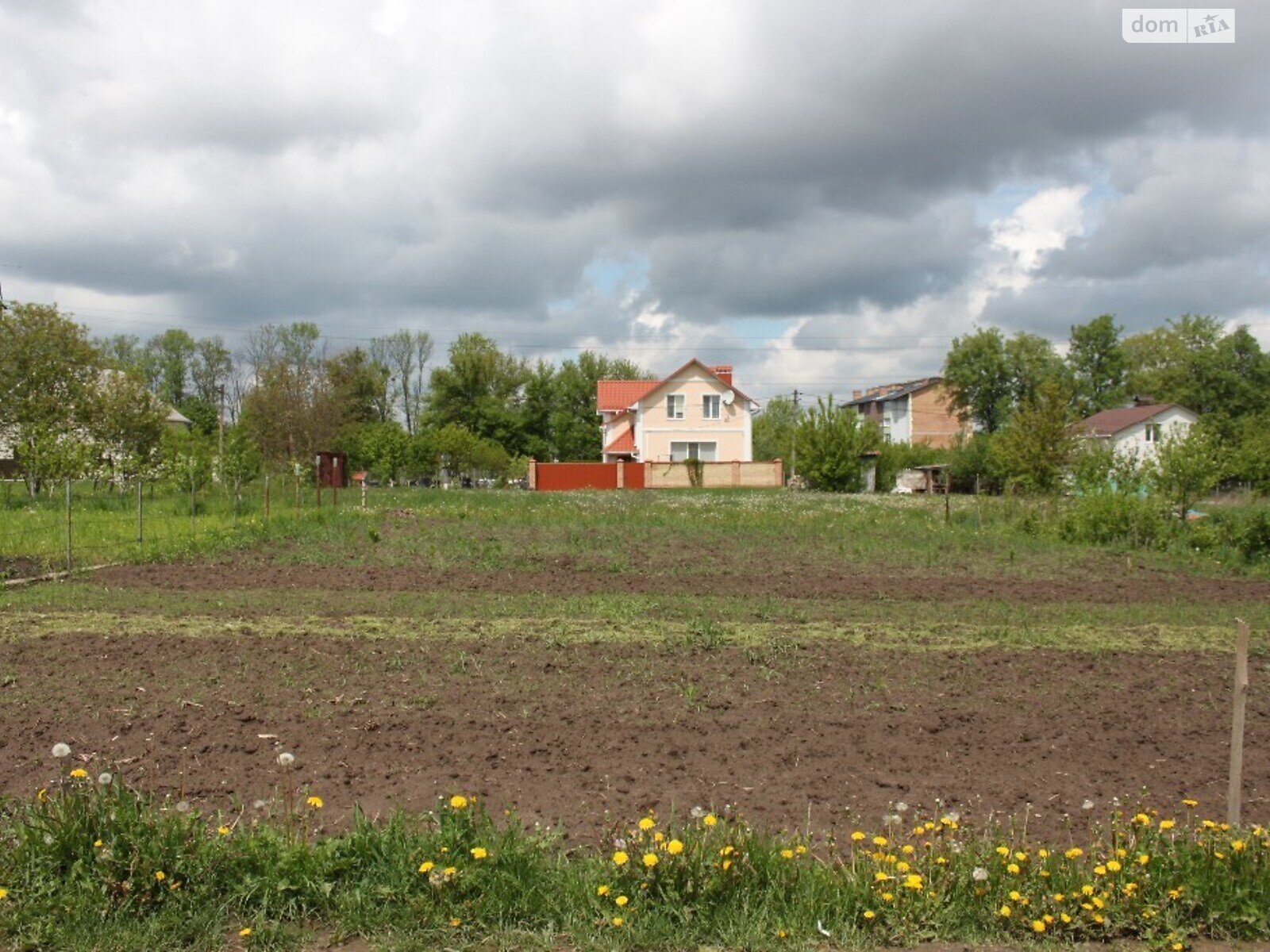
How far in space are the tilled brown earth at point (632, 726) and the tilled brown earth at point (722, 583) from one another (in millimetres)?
4755

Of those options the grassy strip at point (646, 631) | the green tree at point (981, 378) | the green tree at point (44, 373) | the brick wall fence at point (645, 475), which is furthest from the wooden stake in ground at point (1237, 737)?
the green tree at point (981, 378)

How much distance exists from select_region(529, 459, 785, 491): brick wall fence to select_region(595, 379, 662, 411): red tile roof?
12.9 meters

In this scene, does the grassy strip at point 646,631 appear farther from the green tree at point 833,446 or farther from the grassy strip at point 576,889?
the green tree at point 833,446

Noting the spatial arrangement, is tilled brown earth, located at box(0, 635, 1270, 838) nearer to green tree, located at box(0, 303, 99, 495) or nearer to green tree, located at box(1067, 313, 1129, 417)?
green tree, located at box(0, 303, 99, 495)

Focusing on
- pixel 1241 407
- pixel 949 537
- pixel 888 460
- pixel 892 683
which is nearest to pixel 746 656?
pixel 892 683

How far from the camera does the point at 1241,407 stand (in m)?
72.1

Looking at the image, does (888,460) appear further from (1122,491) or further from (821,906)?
(821,906)

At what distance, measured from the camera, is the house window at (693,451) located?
58.0 metres

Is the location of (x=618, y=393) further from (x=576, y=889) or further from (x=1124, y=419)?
(x=576, y=889)

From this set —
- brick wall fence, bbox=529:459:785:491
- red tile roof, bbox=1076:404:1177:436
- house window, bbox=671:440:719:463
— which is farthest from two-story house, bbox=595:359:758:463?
red tile roof, bbox=1076:404:1177:436

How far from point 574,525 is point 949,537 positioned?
767 cm

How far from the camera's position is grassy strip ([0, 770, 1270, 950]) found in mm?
4082

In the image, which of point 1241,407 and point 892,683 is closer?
point 892,683

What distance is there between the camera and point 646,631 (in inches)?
405
